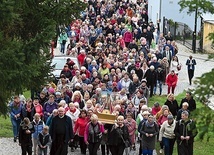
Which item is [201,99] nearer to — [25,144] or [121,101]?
[25,144]

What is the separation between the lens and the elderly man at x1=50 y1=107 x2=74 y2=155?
22.9 meters

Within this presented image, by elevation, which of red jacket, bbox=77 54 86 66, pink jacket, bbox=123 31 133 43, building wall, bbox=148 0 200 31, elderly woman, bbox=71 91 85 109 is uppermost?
building wall, bbox=148 0 200 31

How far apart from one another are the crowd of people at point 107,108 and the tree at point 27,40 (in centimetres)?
107

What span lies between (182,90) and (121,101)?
10971 millimetres

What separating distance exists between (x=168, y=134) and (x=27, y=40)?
456 centimetres

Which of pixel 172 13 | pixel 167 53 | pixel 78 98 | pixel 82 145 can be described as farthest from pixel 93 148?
pixel 172 13

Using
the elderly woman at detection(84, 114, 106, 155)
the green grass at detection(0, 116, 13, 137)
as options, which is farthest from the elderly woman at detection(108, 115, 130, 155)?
the green grass at detection(0, 116, 13, 137)

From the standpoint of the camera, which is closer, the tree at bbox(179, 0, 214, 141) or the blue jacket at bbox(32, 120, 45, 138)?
the tree at bbox(179, 0, 214, 141)

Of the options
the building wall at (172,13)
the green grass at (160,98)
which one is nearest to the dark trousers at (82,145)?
the green grass at (160,98)

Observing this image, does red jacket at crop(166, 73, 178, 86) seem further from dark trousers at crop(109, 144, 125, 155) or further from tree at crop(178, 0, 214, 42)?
tree at crop(178, 0, 214, 42)

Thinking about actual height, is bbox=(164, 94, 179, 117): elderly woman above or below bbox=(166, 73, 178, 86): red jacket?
below

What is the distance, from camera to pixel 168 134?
23.3m

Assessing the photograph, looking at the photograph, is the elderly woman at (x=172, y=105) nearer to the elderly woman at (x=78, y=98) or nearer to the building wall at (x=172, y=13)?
the elderly woman at (x=78, y=98)

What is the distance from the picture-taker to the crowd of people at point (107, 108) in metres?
23.0
